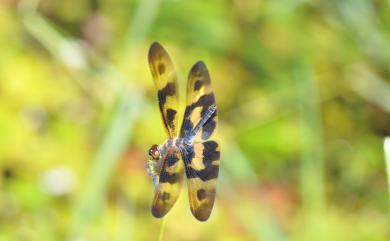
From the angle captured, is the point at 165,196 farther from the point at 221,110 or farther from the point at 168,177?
the point at 221,110

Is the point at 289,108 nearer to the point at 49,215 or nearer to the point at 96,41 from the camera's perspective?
the point at 96,41

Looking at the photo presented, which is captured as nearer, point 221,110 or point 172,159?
point 172,159

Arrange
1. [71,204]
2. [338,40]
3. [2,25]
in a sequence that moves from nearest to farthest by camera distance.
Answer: [71,204] → [2,25] → [338,40]

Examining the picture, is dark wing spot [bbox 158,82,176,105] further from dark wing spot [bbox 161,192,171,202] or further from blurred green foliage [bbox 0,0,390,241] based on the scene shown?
blurred green foliage [bbox 0,0,390,241]

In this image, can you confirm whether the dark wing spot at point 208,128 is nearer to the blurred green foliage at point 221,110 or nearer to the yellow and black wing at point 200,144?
the yellow and black wing at point 200,144

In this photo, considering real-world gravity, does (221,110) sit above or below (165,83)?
above

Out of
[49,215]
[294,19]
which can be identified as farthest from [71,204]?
[294,19]

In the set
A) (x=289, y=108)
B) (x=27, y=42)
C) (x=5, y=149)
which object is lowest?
(x=5, y=149)

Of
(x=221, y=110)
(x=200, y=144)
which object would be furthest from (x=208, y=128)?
(x=221, y=110)
